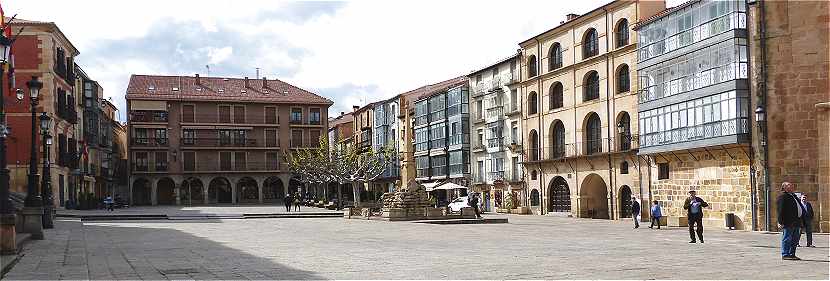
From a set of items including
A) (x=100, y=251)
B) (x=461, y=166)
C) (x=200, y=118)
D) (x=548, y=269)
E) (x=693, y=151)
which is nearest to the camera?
(x=548, y=269)

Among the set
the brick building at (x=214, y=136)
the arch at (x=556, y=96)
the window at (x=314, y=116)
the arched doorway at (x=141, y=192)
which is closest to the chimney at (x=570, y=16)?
the arch at (x=556, y=96)

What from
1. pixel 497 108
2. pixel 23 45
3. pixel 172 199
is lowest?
pixel 172 199

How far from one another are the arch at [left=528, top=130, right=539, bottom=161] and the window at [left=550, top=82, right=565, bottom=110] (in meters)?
2.74

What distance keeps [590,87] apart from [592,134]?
8.18 feet

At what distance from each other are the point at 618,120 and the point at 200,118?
47.9 meters

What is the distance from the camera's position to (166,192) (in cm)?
8000

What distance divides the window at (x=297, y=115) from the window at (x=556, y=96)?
3954 centimetres

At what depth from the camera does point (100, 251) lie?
1753 cm

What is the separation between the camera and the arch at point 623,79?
135ft

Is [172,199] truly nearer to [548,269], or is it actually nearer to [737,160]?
[737,160]

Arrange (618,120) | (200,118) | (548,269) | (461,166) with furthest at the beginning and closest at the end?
(200,118) → (461,166) → (618,120) → (548,269)

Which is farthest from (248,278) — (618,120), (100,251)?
(618,120)

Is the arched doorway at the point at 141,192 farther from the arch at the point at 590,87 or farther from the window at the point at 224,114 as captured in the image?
the arch at the point at 590,87

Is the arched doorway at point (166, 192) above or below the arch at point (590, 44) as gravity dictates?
below
